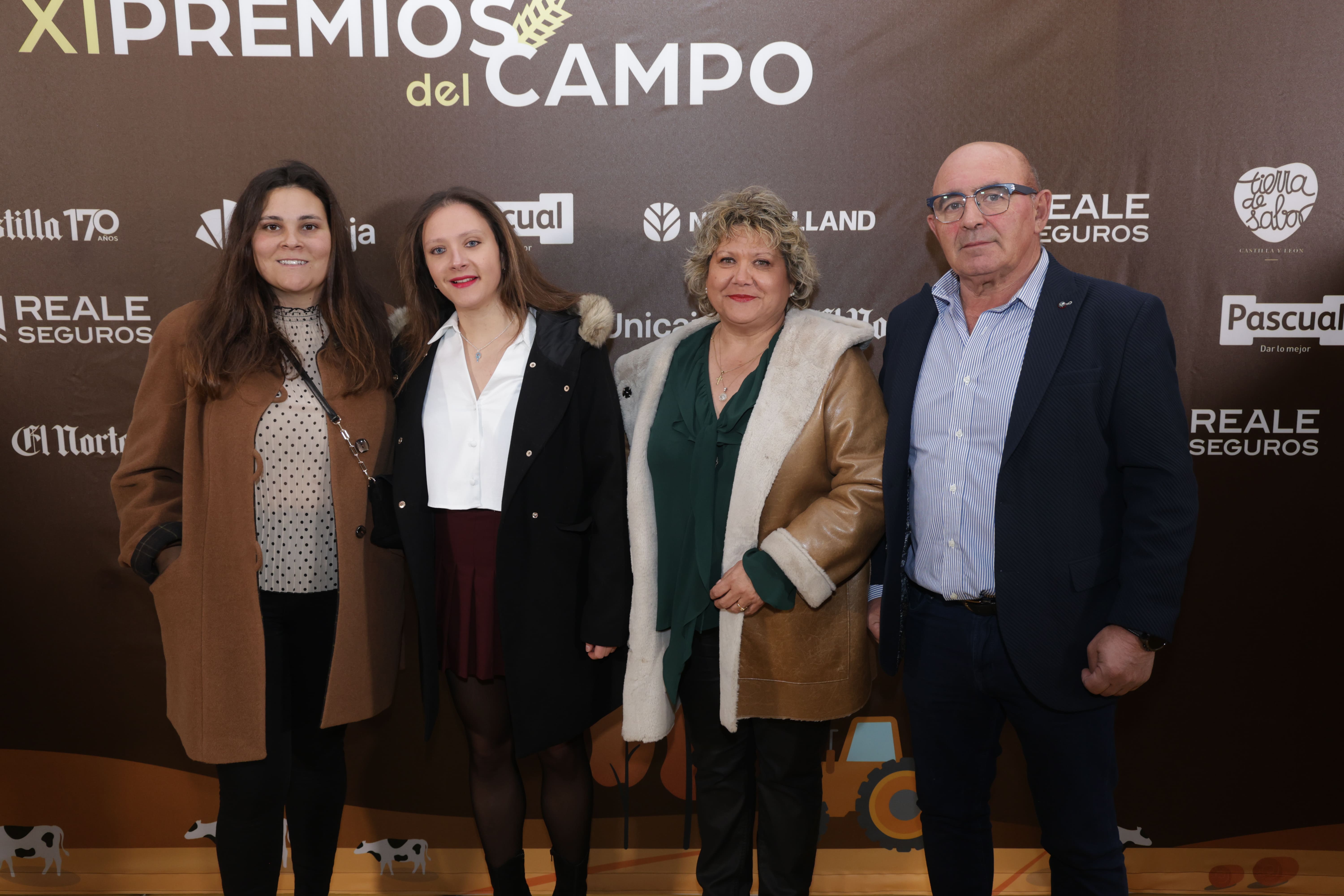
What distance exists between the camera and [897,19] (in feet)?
8.32

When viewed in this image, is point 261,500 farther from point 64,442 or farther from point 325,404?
point 64,442

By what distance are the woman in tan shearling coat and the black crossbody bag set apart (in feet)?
2.02

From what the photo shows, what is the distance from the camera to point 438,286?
2219 mm

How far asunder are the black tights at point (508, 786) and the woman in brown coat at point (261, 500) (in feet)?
1.01

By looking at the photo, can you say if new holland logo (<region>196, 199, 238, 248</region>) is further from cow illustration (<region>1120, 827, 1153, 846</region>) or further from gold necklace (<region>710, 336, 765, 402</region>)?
cow illustration (<region>1120, 827, 1153, 846</region>)

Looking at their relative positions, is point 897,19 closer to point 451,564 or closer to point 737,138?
point 737,138

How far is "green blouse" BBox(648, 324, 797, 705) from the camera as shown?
2059mm

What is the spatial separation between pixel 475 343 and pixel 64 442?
161cm

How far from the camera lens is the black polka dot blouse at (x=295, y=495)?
6.71 ft

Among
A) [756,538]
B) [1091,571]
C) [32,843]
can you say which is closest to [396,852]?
→ [32,843]

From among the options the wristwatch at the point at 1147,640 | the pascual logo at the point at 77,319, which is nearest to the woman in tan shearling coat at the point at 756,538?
the wristwatch at the point at 1147,640

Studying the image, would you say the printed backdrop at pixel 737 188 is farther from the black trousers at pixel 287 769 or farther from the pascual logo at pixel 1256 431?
the black trousers at pixel 287 769

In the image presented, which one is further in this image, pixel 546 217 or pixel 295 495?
pixel 546 217

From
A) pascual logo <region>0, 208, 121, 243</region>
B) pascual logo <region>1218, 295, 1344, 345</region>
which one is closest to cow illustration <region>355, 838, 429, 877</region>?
pascual logo <region>0, 208, 121, 243</region>
